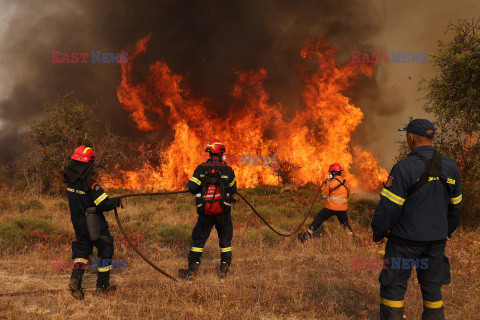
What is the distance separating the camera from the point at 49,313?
3.89 meters

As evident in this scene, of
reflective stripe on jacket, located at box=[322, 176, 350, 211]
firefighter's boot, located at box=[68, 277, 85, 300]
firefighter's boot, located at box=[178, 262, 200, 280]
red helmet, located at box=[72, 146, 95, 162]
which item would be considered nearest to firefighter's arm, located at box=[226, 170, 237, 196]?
firefighter's boot, located at box=[178, 262, 200, 280]

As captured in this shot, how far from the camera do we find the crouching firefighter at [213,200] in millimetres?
5215

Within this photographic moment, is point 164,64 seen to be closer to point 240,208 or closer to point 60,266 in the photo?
point 240,208

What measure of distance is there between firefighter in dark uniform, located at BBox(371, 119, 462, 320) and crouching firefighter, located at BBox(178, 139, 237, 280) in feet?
9.09

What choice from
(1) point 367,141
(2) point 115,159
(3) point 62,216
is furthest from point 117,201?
(1) point 367,141

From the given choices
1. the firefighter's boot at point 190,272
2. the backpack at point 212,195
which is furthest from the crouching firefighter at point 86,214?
the backpack at point 212,195

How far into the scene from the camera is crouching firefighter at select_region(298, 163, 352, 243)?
7.83 metres

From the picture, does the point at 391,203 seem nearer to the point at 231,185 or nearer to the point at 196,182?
the point at 231,185

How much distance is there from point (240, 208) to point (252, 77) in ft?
68.3

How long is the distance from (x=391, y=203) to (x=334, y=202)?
4.94 meters

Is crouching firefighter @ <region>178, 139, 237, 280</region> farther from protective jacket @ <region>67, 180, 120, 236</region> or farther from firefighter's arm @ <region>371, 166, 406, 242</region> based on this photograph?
firefighter's arm @ <region>371, 166, 406, 242</region>

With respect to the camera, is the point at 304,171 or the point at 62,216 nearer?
the point at 62,216

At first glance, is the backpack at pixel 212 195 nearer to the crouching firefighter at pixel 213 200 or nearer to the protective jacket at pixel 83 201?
the crouching firefighter at pixel 213 200

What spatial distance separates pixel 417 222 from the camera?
3.04 m
